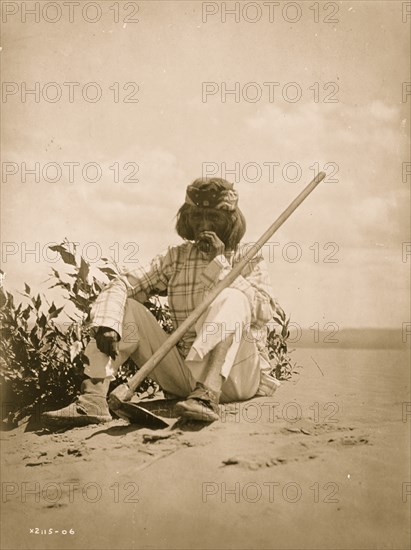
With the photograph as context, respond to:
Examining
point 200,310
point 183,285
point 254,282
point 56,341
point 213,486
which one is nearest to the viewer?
point 213,486

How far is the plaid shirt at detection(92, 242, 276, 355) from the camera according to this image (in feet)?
11.6

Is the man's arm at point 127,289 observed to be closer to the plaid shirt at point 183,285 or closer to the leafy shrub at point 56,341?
the plaid shirt at point 183,285

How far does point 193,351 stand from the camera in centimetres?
333

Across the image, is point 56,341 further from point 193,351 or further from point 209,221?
point 209,221

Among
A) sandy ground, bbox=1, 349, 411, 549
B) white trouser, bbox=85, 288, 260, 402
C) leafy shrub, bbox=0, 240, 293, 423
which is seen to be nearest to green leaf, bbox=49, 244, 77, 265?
leafy shrub, bbox=0, 240, 293, 423

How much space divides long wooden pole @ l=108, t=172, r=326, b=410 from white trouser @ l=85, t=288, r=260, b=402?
0.13ft

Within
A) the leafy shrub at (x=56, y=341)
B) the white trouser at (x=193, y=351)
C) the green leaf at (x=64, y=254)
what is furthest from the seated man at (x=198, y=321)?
the green leaf at (x=64, y=254)

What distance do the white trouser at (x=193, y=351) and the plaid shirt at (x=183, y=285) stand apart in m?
0.07

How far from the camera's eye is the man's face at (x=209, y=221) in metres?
3.67

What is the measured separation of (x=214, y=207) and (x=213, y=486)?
133 cm

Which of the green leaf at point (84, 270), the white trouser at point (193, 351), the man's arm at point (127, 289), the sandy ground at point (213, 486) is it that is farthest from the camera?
the green leaf at point (84, 270)

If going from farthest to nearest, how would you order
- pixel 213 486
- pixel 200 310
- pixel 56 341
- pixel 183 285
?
1. pixel 56 341
2. pixel 183 285
3. pixel 200 310
4. pixel 213 486

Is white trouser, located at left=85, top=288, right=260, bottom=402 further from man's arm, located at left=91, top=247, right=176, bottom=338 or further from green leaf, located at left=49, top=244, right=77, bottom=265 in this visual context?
green leaf, located at left=49, top=244, right=77, bottom=265

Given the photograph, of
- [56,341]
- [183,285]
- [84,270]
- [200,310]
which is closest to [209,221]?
[183,285]
